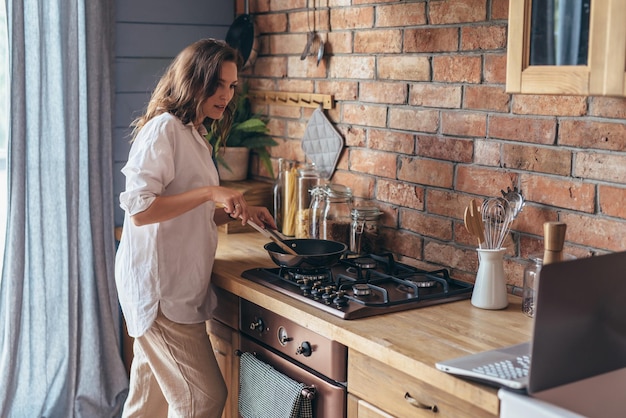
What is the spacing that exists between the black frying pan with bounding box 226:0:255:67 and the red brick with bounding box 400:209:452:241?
1114 mm

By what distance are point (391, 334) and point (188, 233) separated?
0.82 metres

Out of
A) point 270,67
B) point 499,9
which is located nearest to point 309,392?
point 499,9

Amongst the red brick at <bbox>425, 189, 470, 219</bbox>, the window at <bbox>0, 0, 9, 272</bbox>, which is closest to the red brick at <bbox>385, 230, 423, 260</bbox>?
the red brick at <bbox>425, 189, 470, 219</bbox>

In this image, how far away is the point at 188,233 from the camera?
2.60 m

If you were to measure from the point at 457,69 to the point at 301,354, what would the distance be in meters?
0.98

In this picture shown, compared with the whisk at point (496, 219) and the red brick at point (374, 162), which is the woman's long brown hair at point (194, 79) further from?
the whisk at point (496, 219)

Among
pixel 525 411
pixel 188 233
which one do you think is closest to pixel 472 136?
pixel 188 233

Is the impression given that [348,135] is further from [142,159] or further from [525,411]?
[525,411]

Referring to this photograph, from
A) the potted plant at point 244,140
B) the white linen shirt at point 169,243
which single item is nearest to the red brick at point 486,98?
the white linen shirt at point 169,243

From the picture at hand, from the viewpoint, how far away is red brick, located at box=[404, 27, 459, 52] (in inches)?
101

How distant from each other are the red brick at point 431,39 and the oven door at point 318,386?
1067mm

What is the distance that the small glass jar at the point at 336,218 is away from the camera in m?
2.92

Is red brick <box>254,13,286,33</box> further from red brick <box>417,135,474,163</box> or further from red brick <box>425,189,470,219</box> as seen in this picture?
red brick <box>425,189,470,219</box>

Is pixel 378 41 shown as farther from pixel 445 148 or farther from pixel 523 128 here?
pixel 523 128
